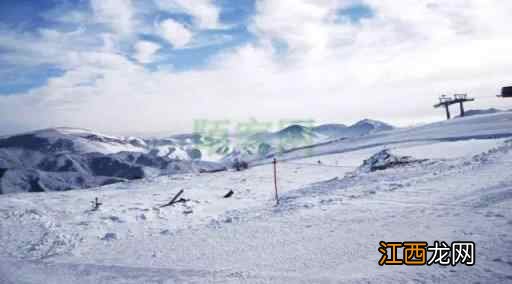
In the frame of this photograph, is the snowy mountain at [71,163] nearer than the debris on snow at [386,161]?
No

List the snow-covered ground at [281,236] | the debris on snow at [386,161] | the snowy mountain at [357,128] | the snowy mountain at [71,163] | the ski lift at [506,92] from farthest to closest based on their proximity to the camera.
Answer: the snowy mountain at [357,128] < the snowy mountain at [71,163] < the ski lift at [506,92] < the debris on snow at [386,161] < the snow-covered ground at [281,236]

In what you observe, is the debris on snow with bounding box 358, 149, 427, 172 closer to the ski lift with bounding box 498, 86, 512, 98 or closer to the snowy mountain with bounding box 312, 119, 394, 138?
the ski lift with bounding box 498, 86, 512, 98

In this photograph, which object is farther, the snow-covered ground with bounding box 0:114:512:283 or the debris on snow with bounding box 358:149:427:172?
the debris on snow with bounding box 358:149:427:172

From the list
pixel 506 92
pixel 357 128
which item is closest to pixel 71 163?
pixel 506 92

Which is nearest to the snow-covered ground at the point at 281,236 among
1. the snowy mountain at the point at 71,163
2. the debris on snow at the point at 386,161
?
the debris on snow at the point at 386,161

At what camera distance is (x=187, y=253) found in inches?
252

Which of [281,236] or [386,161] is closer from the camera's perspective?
[281,236]

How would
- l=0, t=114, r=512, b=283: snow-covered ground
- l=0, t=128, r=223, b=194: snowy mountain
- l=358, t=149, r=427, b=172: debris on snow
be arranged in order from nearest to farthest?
l=0, t=114, r=512, b=283: snow-covered ground < l=358, t=149, r=427, b=172: debris on snow < l=0, t=128, r=223, b=194: snowy mountain

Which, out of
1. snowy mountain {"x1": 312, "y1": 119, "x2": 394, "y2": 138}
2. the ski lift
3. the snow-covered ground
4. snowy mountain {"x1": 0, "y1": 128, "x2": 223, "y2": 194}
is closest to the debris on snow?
the snow-covered ground

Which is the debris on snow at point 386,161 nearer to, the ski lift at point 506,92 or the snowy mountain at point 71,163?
the ski lift at point 506,92

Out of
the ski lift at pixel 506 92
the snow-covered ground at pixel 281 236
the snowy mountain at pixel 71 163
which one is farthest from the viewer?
the snowy mountain at pixel 71 163

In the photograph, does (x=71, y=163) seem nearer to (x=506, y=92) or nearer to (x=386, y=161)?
(x=386, y=161)

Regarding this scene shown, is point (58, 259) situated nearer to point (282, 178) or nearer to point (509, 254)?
point (509, 254)

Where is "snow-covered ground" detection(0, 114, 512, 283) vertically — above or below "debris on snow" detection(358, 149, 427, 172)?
below
